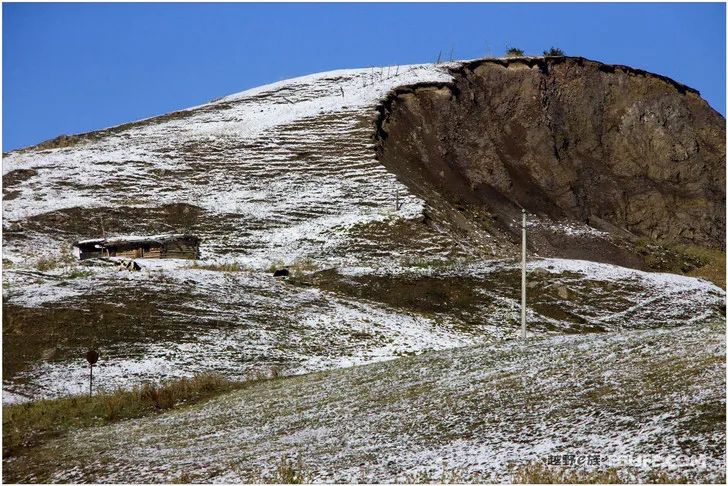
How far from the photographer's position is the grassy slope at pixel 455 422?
19906 mm

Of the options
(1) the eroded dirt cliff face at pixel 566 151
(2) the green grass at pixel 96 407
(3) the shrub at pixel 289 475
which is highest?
(1) the eroded dirt cliff face at pixel 566 151

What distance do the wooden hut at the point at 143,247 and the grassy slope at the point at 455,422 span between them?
33.0 metres

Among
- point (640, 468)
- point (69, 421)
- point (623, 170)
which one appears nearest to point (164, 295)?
point (69, 421)

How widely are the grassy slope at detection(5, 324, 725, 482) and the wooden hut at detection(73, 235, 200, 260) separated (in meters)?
33.0

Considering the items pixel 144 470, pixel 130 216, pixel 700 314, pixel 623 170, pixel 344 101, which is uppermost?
pixel 344 101

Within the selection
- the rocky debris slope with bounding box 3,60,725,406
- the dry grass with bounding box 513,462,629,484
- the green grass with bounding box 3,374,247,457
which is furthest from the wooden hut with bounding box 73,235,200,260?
the dry grass with bounding box 513,462,629,484

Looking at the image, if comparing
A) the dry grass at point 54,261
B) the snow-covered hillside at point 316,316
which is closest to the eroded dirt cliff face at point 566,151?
the snow-covered hillside at point 316,316

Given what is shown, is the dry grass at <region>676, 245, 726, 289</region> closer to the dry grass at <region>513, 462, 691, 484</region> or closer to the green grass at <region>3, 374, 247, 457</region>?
the green grass at <region>3, 374, 247, 457</region>

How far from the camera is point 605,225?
8481cm

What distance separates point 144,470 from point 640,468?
10.6 m

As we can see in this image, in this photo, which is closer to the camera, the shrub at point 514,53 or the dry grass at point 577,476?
the dry grass at point 577,476

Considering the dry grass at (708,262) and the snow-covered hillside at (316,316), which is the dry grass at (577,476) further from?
the dry grass at (708,262)

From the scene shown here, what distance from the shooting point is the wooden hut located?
63.1 m

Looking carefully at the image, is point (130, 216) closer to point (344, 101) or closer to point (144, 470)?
point (344, 101)
